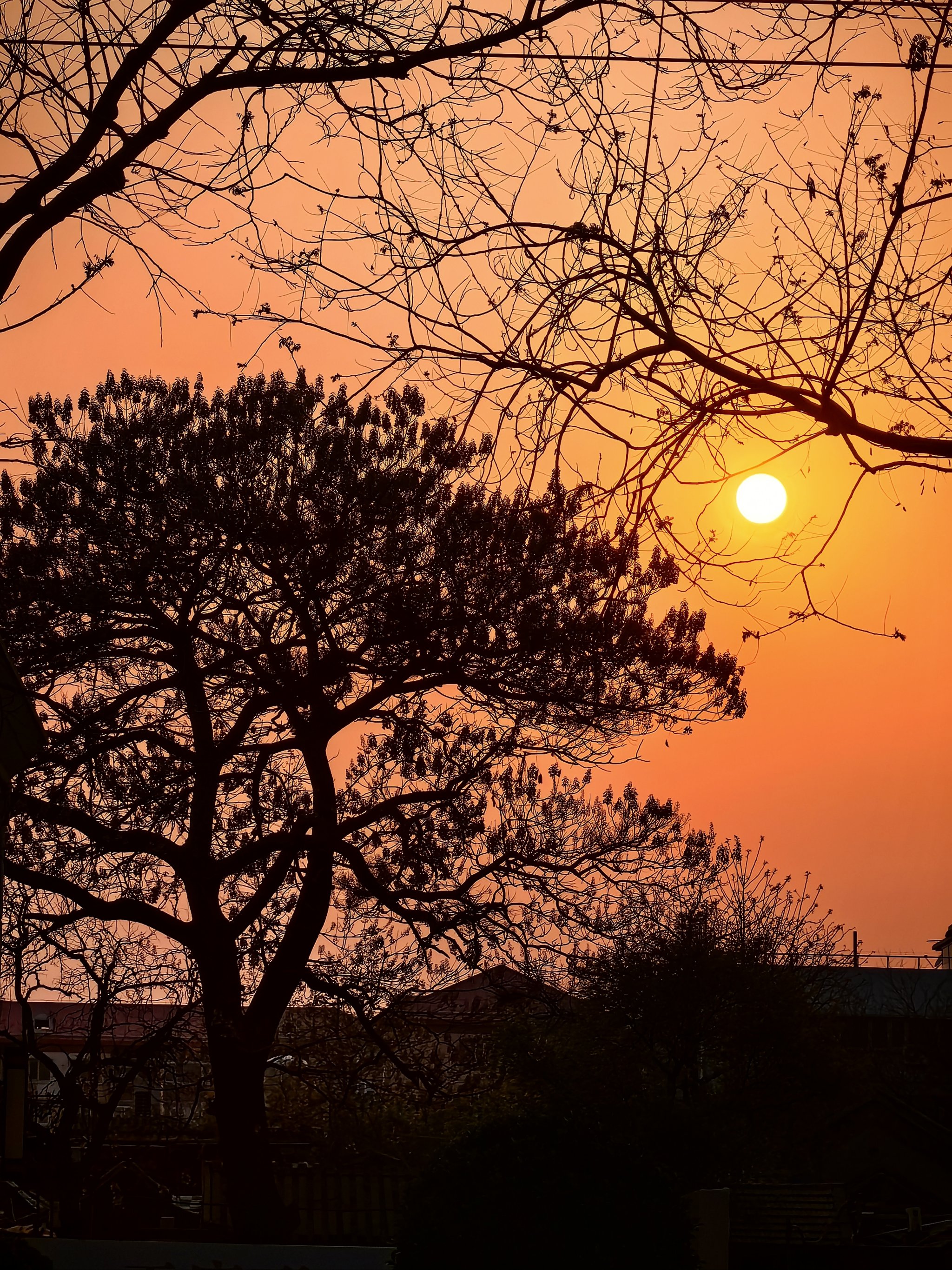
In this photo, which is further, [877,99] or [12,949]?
[12,949]

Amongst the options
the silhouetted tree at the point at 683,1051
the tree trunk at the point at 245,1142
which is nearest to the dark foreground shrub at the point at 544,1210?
the silhouetted tree at the point at 683,1051

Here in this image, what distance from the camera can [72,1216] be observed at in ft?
46.1

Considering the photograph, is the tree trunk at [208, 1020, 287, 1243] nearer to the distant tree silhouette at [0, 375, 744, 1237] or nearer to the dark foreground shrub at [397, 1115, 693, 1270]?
the distant tree silhouette at [0, 375, 744, 1237]

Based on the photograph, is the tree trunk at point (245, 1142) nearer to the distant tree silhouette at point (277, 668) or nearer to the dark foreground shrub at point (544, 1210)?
the distant tree silhouette at point (277, 668)

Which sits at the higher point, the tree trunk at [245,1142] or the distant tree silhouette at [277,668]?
the distant tree silhouette at [277,668]

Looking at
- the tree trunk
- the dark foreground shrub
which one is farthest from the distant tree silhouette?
the dark foreground shrub

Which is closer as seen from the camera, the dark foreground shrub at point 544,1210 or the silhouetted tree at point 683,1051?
the dark foreground shrub at point 544,1210

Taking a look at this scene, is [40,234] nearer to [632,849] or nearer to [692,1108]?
[632,849]

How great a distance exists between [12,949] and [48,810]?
1844mm

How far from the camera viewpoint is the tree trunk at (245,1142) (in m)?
14.3

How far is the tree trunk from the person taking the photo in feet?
47.1

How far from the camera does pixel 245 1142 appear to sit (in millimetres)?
15086

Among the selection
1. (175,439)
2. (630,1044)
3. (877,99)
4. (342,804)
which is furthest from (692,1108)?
(877,99)

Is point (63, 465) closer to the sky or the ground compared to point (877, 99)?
closer to the sky
